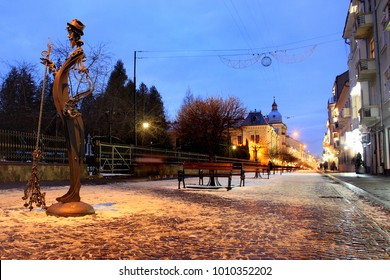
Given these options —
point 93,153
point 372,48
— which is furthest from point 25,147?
point 372,48

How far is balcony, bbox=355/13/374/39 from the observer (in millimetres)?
27239

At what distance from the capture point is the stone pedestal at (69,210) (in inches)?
256

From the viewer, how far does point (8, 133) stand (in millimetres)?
15945

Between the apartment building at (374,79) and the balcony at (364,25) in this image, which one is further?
the balcony at (364,25)

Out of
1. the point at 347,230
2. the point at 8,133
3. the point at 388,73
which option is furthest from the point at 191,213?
the point at 388,73

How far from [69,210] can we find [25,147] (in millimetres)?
11449

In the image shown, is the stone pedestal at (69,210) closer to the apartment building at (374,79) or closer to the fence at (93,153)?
the fence at (93,153)

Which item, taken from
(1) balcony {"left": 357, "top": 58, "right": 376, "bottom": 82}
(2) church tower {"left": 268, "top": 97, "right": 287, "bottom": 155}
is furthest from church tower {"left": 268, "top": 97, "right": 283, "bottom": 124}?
(1) balcony {"left": 357, "top": 58, "right": 376, "bottom": 82}

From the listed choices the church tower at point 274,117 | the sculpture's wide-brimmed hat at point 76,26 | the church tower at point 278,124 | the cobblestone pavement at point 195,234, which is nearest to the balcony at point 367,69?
the cobblestone pavement at point 195,234

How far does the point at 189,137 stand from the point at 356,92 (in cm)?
1683

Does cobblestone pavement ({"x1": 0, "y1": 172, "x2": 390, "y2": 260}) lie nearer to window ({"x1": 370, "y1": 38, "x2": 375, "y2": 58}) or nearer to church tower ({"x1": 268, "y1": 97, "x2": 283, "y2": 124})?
window ({"x1": 370, "y1": 38, "x2": 375, "y2": 58})

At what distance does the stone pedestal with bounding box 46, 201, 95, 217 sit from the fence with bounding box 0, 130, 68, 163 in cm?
1035

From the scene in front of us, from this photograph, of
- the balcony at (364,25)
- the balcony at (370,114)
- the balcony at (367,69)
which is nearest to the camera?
the balcony at (370,114)
